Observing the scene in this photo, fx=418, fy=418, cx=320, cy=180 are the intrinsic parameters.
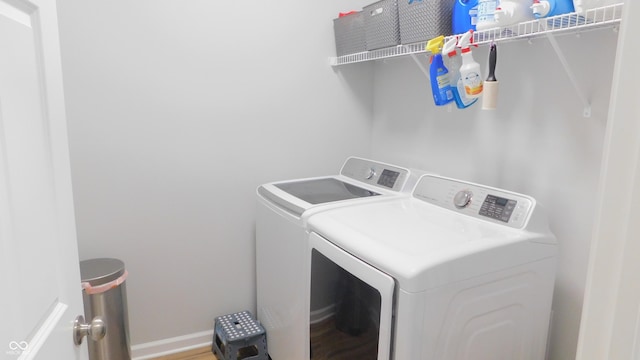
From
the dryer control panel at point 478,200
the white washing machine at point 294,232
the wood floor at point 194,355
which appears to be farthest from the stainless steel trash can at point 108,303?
the dryer control panel at point 478,200

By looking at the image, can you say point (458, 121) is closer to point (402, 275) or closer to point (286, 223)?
point (286, 223)

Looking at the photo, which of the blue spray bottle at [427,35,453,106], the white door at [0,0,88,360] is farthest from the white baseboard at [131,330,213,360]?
the blue spray bottle at [427,35,453,106]

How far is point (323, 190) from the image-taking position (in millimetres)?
2100

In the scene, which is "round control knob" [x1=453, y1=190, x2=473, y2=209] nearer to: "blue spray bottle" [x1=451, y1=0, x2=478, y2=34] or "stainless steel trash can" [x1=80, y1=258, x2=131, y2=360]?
"blue spray bottle" [x1=451, y1=0, x2=478, y2=34]

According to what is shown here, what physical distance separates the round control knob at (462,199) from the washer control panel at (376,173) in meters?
0.35

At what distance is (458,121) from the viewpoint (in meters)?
2.00

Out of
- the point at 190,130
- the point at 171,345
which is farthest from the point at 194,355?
the point at 190,130

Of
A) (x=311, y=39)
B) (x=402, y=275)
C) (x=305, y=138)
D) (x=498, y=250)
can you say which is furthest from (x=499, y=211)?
(x=311, y=39)

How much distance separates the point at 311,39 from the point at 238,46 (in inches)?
16.8

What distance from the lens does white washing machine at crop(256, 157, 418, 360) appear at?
5.65 ft

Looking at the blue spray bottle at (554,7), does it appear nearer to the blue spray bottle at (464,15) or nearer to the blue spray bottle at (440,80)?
the blue spray bottle at (464,15)

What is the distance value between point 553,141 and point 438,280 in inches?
32.2

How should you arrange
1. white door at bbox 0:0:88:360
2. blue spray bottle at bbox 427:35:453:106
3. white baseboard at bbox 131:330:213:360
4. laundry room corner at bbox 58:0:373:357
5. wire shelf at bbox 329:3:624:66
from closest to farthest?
1. white door at bbox 0:0:88:360
2. wire shelf at bbox 329:3:624:66
3. blue spray bottle at bbox 427:35:453:106
4. laundry room corner at bbox 58:0:373:357
5. white baseboard at bbox 131:330:213:360

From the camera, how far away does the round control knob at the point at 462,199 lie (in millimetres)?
1623
